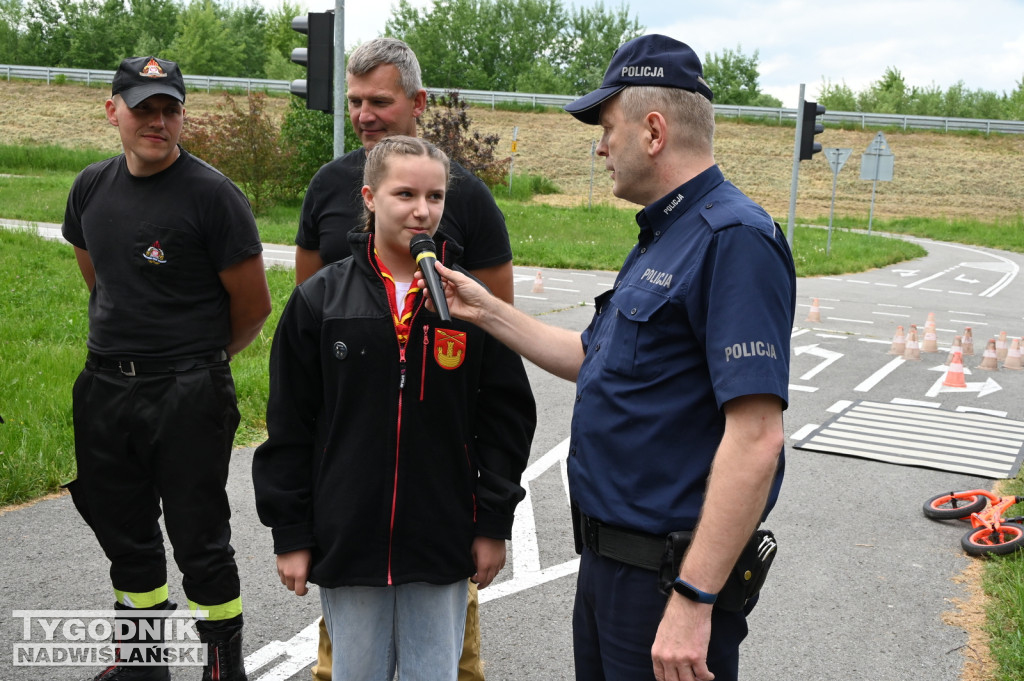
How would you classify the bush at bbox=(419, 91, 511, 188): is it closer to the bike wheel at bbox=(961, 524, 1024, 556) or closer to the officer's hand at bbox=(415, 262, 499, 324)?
the bike wheel at bbox=(961, 524, 1024, 556)

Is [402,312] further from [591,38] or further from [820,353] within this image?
[591,38]

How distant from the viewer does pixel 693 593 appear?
2113 millimetres

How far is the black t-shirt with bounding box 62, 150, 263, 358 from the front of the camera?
358cm

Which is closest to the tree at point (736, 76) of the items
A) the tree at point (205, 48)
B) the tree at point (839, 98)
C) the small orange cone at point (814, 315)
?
the tree at point (839, 98)

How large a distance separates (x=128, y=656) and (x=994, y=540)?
4.58 metres

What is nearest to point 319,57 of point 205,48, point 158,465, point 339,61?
point 339,61

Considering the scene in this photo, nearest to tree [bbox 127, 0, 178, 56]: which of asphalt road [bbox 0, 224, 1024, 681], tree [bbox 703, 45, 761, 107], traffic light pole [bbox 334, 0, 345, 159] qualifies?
tree [bbox 703, 45, 761, 107]

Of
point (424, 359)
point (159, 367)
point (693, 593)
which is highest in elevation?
point (424, 359)

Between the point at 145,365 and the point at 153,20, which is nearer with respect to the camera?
the point at 145,365

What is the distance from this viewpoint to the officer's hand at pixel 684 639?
2.13 meters

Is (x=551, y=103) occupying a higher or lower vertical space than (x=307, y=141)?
higher

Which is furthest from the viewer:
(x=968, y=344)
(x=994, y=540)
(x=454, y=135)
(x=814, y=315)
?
(x=454, y=135)

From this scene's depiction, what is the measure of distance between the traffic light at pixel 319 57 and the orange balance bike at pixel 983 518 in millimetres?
6566

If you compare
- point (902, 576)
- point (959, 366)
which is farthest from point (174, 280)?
point (959, 366)
